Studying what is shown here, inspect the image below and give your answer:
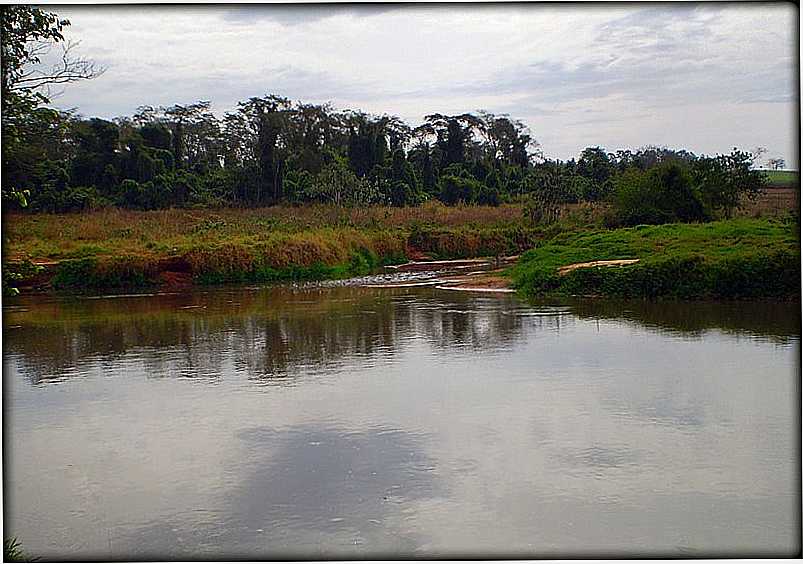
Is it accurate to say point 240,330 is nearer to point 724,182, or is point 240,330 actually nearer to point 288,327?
point 288,327

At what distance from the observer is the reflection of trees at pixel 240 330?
750 cm

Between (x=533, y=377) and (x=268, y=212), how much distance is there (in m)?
11.6

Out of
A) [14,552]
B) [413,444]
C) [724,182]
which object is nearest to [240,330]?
[413,444]

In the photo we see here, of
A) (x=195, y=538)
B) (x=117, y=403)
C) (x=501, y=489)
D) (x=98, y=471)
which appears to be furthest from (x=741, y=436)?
(x=117, y=403)

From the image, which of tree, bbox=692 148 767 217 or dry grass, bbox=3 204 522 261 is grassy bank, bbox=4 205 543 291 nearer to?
dry grass, bbox=3 204 522 261

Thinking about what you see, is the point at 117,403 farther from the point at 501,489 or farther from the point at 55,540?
the point at 501,489

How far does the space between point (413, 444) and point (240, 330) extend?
4.80m

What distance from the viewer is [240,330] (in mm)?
9391

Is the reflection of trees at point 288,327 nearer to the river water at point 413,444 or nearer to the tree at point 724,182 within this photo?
the river water at point 413,444

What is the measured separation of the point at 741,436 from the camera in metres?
4.99

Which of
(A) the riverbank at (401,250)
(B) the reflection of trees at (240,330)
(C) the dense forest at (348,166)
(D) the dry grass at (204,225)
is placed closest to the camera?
(B) the reflection of trees at (240,330)

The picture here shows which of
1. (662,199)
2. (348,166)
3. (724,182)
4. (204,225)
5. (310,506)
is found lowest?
(310,506)

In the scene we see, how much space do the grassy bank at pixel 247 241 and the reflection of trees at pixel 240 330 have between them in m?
1.07

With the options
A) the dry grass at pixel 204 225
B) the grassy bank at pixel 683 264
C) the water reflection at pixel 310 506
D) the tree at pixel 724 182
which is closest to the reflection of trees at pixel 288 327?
the grassy bank at pixel 683 264
